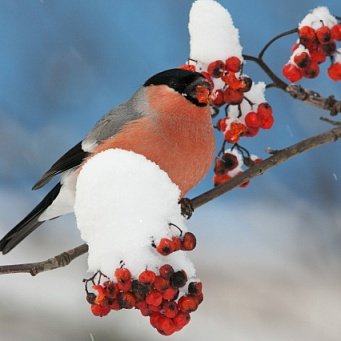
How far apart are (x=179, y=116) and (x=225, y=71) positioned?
0.34 meters

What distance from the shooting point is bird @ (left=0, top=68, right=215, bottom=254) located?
138cm

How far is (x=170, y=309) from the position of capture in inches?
35.4

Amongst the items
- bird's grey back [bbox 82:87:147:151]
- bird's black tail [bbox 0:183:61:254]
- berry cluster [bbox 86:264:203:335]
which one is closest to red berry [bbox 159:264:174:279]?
berry cluster [bbox 86:264:203:335]

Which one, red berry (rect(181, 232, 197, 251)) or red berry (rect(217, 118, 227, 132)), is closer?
red berry (rect(181, 232, 197, 251))

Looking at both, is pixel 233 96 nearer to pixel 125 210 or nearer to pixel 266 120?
pixel 266 120

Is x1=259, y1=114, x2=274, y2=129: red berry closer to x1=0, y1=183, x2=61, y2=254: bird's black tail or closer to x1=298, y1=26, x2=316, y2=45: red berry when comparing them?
x1=298, y1=26, x2=316, y2=45: red berry

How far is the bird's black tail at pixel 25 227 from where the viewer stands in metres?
1.64

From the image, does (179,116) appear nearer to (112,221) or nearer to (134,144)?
(134,144)

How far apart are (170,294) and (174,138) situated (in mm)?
570

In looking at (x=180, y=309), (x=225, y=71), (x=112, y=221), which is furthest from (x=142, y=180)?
(x=225, y=71)

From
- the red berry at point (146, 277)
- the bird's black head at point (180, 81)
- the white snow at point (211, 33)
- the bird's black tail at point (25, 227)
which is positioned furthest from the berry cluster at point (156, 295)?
the bird's black tail at point (25, 227)

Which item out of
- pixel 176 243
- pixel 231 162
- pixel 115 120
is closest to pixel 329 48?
pixel 231 162

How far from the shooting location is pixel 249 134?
3.90 ft

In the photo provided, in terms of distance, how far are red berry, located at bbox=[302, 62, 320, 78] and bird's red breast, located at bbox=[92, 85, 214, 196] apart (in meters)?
0.39
